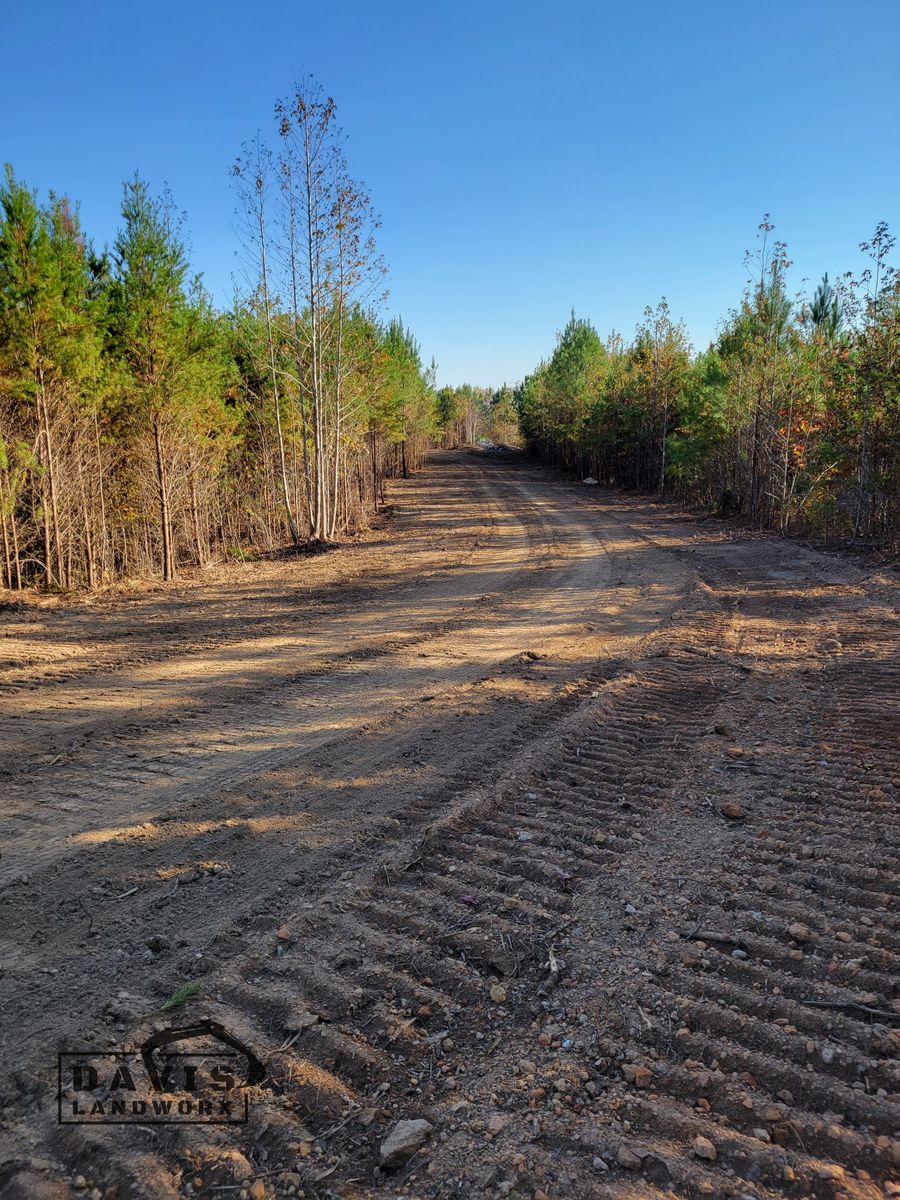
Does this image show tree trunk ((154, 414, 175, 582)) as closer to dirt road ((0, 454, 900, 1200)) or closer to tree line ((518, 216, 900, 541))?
dirt road ((0, 454, 900, 1200))

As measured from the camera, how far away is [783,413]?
18.1 metres

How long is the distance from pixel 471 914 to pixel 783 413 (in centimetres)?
1839

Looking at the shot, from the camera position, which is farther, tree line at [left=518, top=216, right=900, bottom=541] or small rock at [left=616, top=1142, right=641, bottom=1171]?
tree line at [left=518, top=216, right=900, bottom=541]

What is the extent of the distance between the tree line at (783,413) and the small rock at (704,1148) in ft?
48.1

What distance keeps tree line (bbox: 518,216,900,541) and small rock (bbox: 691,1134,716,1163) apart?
48.1 ft

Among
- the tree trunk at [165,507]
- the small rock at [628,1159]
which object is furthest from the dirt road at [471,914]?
the tree trunk at [165,507]

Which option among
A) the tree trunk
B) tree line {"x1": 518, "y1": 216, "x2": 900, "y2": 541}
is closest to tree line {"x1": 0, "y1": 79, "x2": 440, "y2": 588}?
the tree trunk

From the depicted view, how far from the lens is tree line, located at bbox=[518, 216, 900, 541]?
1408 cm

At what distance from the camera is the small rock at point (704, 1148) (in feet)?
6.53

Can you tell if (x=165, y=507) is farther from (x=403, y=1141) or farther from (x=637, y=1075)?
(x=637, y=1075)

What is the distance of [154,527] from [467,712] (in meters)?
11.7

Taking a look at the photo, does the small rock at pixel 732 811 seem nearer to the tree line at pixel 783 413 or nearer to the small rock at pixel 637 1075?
the small rock at pixel 637 1075

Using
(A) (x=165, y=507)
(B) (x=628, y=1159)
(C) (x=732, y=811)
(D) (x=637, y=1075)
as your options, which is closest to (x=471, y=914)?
(D) (x=637, y=1075)

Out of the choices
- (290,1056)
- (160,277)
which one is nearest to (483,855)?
(290,1056)
